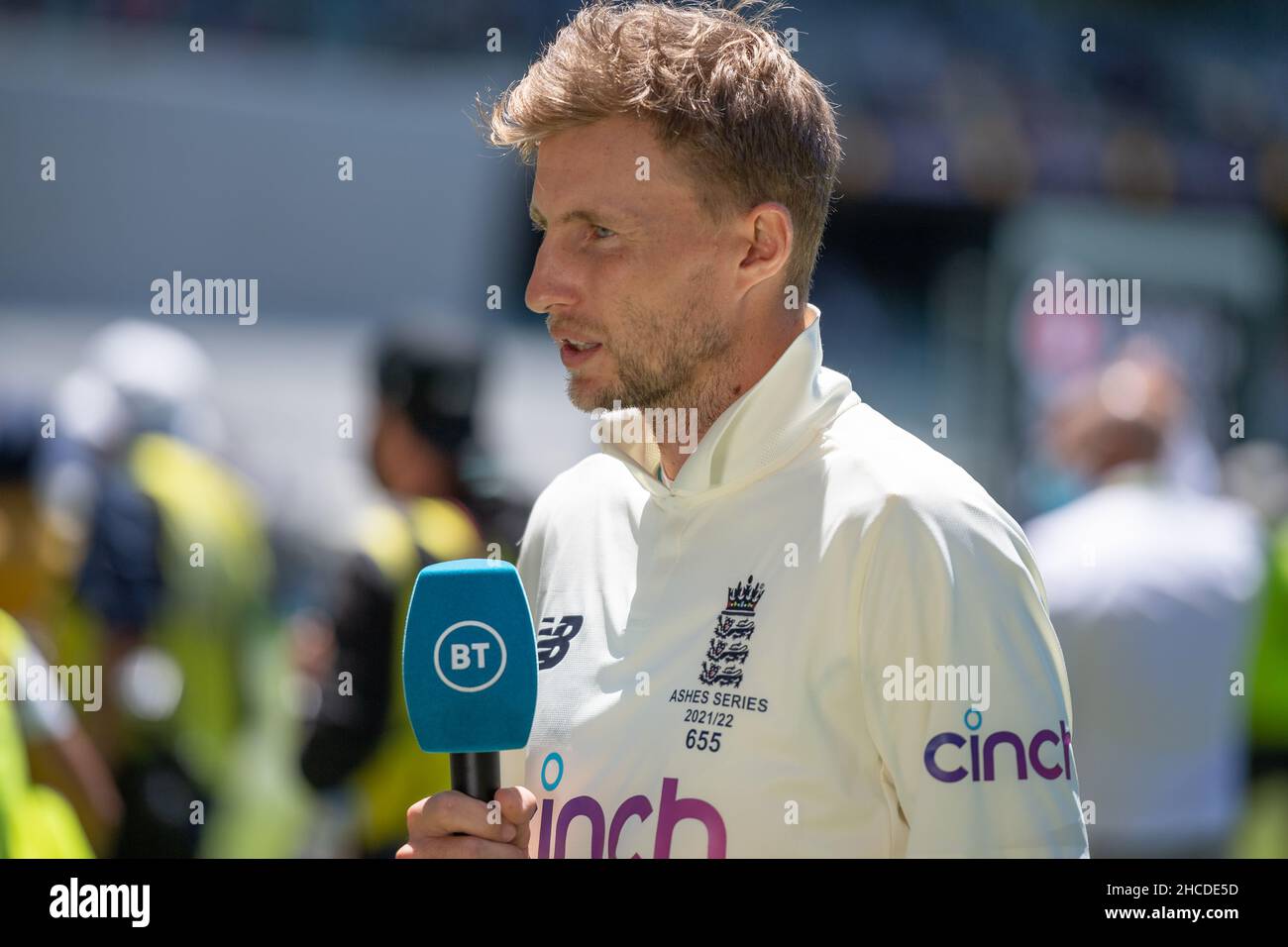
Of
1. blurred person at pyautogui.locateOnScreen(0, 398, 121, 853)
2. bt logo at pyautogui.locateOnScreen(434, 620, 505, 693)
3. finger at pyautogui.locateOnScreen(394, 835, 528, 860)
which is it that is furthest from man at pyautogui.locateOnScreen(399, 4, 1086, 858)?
blurred person at pyautogui.locateOnScreen(0, 398, 121, 853)

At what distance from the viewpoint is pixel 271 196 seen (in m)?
10.8

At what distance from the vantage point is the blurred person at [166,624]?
13.5 ft

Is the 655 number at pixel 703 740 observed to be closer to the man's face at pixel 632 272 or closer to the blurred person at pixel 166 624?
the man's face at pixel 632 272

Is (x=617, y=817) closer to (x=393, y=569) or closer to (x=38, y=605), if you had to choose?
(x=393, y=569)

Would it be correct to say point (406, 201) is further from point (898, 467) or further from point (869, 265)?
point (898, 467)

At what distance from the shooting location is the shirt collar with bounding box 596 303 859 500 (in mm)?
1724

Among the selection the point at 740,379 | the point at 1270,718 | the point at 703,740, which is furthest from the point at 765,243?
the point at 1270,718

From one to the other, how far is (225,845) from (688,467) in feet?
9.81

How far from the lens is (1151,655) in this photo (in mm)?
3779

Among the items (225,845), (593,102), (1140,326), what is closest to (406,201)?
(1140,326)

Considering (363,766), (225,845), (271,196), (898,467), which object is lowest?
(225,845)

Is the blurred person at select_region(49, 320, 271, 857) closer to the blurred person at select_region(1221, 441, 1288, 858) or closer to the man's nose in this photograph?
the man's nose

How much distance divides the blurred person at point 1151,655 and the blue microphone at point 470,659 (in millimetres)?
2480
